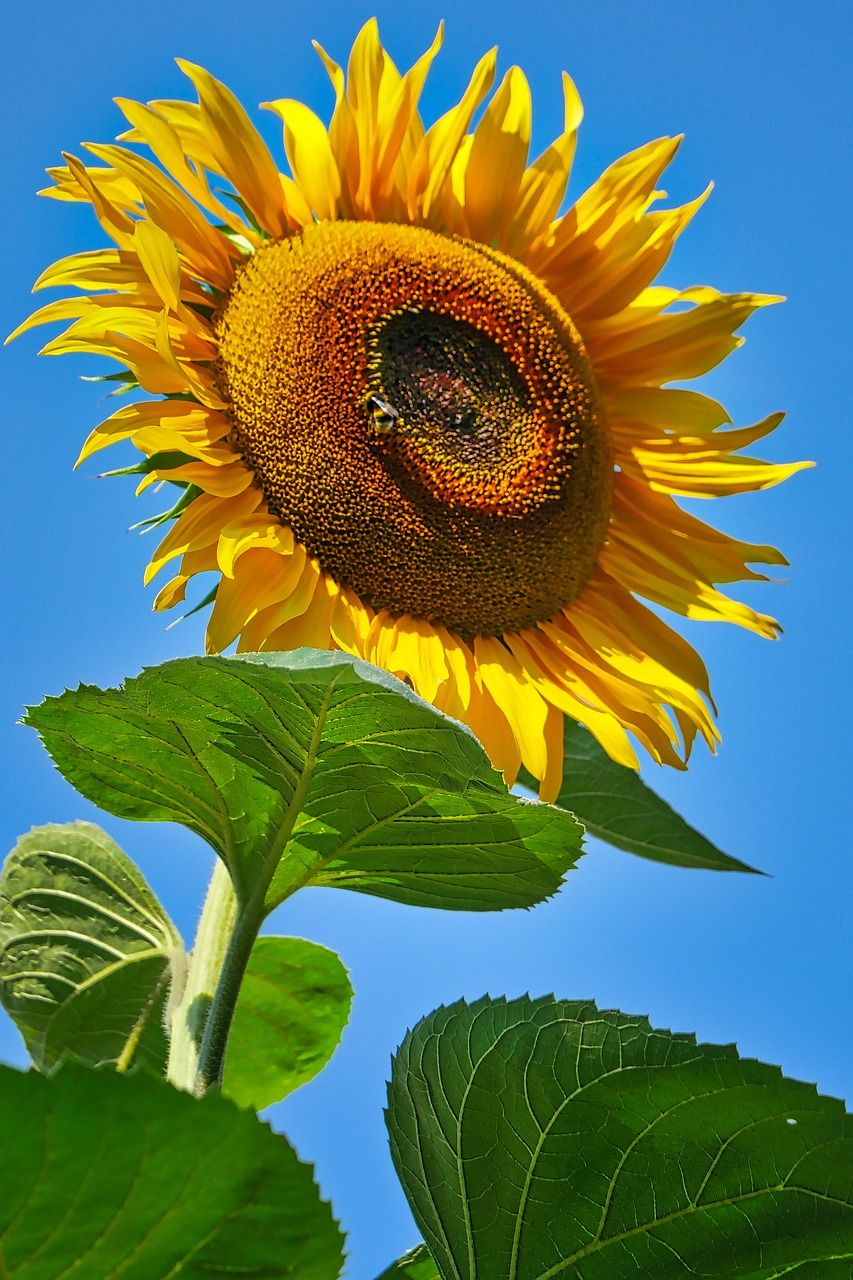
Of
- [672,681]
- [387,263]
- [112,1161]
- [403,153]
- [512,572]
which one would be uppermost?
[403,153]

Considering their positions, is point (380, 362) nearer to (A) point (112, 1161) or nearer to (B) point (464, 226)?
(B) point (464, 226)

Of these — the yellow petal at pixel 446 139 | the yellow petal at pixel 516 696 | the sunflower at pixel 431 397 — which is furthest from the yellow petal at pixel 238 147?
the yellow petal at pixel 516 696

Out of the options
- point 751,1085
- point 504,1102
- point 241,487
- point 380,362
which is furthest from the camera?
point 380,362

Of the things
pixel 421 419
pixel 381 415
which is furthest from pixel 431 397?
pixel 381 415

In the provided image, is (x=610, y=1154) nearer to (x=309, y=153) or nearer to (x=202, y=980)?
(x=202, y=980)

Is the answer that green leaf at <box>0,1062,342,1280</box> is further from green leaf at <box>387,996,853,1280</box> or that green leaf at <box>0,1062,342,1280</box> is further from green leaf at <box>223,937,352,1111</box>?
green leaf at <box>223,937,352,1111</box>

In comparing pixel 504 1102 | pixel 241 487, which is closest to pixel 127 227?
pixel 241 487

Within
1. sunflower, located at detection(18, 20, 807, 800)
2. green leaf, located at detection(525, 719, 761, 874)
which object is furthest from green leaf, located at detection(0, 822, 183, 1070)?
green leaf, located at detection(525, 719, 761, 874)
